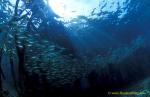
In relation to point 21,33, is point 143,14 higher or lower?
higher

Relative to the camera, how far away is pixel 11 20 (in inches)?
301

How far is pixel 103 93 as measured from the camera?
55.4 feet

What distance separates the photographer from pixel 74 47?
13539 mm

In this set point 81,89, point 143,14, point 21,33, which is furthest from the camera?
point 81,89

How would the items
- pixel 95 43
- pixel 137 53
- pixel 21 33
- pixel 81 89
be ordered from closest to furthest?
pixel 21 33 → pixel 95 43 → pixel 137 53 → pixel 81 89

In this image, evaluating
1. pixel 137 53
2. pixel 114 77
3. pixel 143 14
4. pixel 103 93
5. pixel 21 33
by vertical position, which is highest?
pixel 143 14

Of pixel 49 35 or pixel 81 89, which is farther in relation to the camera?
pixel 81 89

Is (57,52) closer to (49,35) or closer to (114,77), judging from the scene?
(49,35)

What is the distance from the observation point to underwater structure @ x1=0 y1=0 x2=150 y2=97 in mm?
9648

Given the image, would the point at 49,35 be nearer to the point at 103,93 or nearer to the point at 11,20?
the point at 11,20

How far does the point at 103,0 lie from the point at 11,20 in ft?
15.3

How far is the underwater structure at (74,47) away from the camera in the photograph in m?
9.65

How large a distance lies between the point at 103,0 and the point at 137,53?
21.0 feet

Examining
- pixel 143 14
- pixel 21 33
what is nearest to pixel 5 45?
pixel 21 33
